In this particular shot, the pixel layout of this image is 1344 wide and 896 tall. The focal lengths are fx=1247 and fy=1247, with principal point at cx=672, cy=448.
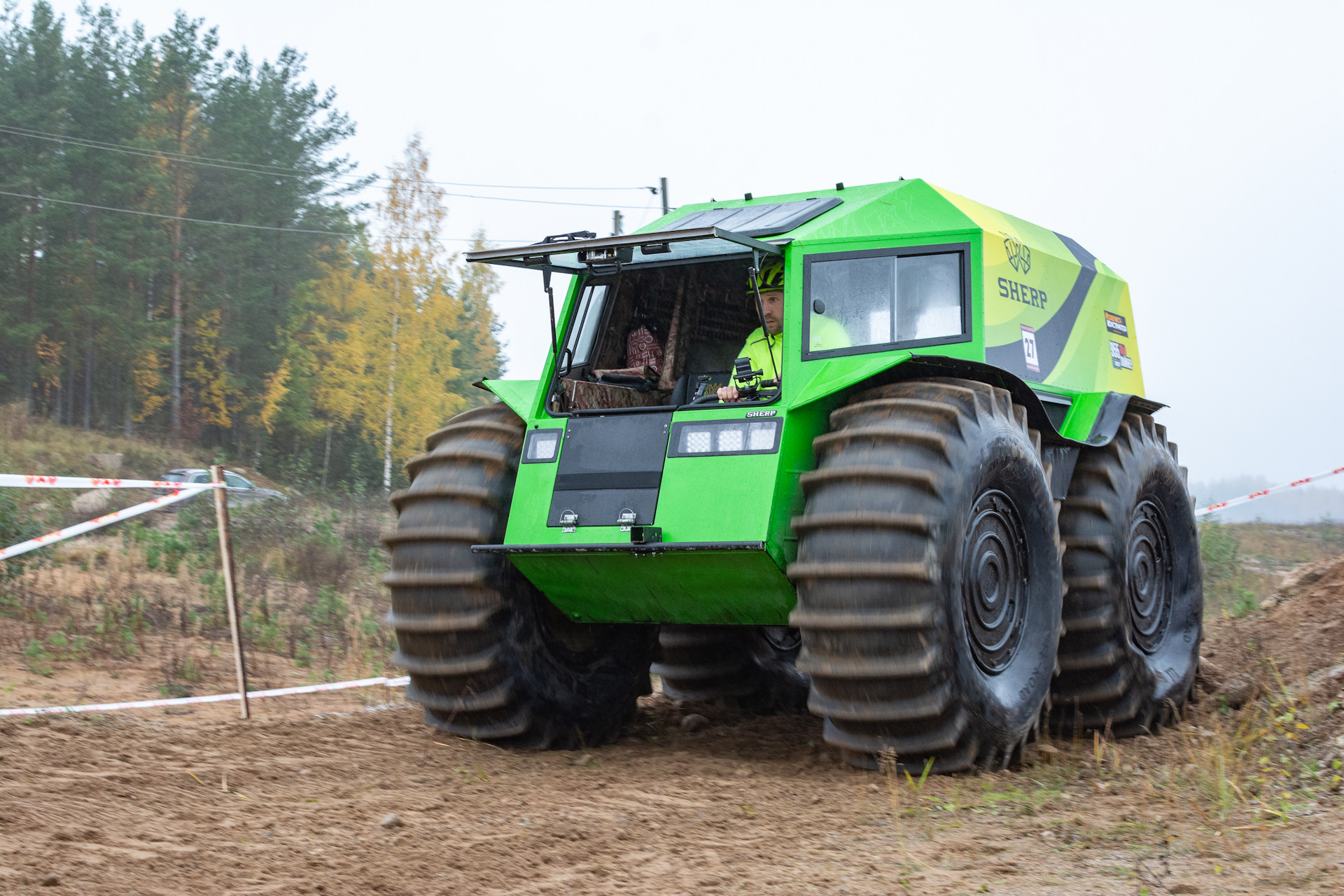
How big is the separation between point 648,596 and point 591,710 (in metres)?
1.13

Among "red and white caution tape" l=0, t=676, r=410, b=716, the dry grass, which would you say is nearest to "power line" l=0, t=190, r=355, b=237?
the dry grass

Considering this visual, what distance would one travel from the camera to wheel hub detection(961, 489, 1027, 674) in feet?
20.3

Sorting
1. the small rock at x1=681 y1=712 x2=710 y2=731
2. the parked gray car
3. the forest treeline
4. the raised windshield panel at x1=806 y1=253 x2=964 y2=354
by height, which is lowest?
the small rock at x1=681 y1=712 x2=710 y2=731

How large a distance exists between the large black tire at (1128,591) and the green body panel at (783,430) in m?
0.42

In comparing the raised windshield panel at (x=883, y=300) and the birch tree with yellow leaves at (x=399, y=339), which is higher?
the birch tree with yellow leaves at (x=399, y=339)

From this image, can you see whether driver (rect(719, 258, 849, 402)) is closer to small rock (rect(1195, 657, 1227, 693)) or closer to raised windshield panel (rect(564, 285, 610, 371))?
raised windshield panel (rect(564, 285, 610, 371))

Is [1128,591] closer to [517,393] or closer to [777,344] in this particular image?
[777,344]

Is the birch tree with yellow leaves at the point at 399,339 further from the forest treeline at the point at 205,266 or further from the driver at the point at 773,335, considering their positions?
the driver at the point at 773,335

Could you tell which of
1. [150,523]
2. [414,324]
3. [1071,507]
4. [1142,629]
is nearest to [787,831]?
[1071,507]

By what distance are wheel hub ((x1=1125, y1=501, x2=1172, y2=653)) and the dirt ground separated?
0.83 m

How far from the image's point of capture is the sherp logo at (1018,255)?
24.6 ft

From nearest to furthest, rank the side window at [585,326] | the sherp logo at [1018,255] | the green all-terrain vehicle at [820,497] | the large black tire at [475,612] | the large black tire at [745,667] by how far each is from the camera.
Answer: the green all-terrain vehicle at [820,497] → the large black tire at [475,612] → the side window at [585,326] → the sherp logo at [1018,255] → the large black tire at [745,667]

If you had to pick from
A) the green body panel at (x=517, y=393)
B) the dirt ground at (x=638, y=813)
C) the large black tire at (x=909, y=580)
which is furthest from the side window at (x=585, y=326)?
the dirt ground at (x=638, y=813)

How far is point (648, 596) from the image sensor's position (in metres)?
6.46
